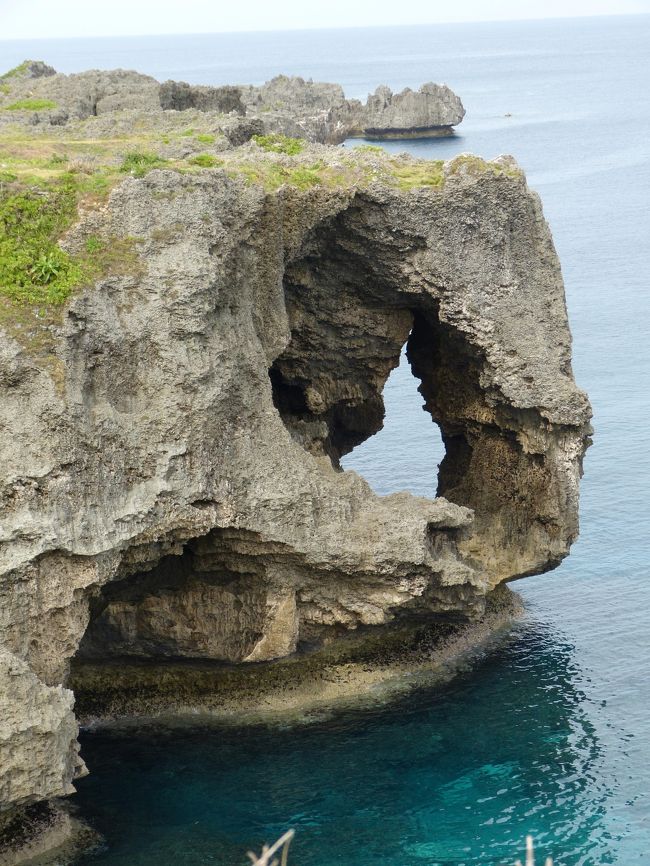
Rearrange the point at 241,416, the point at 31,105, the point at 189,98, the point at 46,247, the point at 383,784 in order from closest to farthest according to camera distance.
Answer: the point at 46,247 → the point at 241,416 → the point at 383,784 → the point at 31,105 → the point at 189,98

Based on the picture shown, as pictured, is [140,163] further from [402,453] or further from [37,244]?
[402,453]

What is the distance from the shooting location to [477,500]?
35.3 metres

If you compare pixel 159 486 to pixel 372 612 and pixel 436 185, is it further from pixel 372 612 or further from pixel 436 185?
pixel 436 185

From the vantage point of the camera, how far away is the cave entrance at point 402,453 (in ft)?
153

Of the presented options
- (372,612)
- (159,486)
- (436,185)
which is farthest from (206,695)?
(436,185)

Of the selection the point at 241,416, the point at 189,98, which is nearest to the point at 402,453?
the point at 189,98

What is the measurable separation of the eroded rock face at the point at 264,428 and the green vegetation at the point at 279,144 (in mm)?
2615

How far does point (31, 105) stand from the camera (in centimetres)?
3856

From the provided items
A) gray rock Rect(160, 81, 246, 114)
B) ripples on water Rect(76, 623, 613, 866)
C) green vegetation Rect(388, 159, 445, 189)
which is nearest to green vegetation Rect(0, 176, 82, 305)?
green vegetation Rect(388, 159, 445, 189)

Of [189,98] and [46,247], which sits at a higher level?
[189,98]

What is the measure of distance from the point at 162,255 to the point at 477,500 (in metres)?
12.9

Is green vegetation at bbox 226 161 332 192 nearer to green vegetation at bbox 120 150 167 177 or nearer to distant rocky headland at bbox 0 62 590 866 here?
distant rocky headland at bbox 0 62 590 866

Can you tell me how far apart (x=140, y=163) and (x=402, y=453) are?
79.9 ft

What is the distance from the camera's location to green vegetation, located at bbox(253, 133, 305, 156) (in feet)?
105
